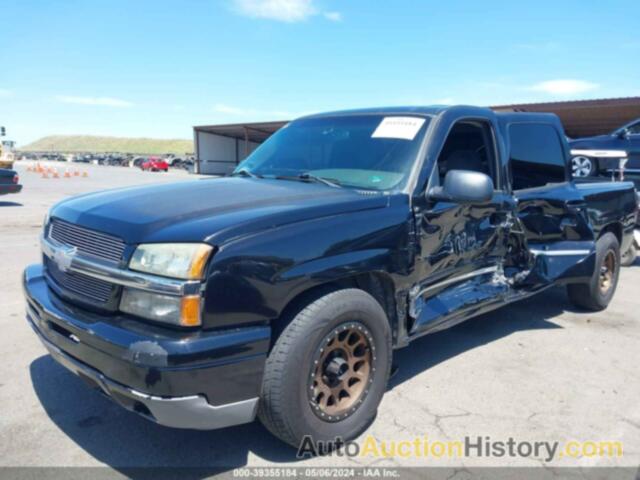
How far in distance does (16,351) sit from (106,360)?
2.29 m

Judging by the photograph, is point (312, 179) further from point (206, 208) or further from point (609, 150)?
point (609, 150)

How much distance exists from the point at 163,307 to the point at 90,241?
2.24 ft

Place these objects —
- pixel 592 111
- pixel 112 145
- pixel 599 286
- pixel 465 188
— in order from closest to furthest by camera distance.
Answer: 1. pixel 465 188
2. pixel 599 286
3. pixel 592 111
4. pixel 112 145

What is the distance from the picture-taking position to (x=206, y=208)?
9.16ft

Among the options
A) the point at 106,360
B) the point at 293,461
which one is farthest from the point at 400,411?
the point at 106,360

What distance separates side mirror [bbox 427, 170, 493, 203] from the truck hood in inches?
17.9

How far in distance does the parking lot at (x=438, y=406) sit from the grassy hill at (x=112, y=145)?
135119 millimetres

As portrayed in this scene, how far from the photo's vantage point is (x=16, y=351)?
4.19 m

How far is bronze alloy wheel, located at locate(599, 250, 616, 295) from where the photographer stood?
567cm

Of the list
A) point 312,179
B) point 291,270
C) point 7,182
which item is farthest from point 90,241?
point 7,182

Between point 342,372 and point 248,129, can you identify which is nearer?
point 342,372

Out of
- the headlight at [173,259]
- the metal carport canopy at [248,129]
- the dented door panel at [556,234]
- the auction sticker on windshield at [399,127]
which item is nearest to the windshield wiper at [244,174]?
the auction sticker on windshield at [399,127]

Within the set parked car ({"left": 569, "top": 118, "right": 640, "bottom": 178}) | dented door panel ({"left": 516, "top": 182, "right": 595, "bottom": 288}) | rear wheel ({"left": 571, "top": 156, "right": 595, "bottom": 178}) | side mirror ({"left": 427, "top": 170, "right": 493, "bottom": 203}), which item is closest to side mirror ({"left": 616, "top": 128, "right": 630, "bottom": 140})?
parked car ({"left": 569, "top": 118, "right": 640, "bottom": 178})

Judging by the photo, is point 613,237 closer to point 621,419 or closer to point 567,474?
point 621,419
